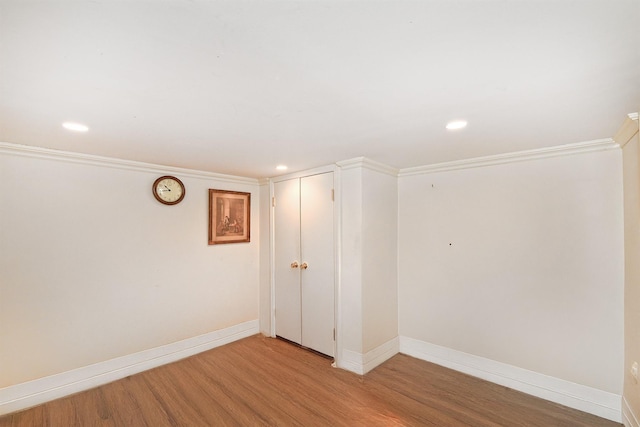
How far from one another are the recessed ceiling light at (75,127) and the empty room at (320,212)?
22 millimetres

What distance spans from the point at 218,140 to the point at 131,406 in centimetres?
232

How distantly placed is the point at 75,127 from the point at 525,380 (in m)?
4.14

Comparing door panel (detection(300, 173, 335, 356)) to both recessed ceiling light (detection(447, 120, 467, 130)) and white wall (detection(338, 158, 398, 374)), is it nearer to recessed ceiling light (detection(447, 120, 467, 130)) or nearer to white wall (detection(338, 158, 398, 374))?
white wall (detection(338, 158, 398, 374))

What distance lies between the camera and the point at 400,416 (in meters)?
2.18

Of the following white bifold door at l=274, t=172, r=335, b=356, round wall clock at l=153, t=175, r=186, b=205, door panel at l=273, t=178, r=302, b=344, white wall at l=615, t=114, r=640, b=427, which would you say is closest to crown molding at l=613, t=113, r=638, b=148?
white wall at l=615, t=114, r=640, b=427

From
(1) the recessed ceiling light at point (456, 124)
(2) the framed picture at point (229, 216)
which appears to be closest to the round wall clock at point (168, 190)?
(2) the framed picture at point (229, 216)

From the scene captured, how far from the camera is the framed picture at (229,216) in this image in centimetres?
352

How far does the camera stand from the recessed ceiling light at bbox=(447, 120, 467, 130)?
1.80m

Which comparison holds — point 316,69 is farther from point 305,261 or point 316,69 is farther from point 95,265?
point 95,265

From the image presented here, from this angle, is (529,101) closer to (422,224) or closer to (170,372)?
(422,224)

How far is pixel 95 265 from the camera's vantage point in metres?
2.67

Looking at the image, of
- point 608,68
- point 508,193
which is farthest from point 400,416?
point 608,68

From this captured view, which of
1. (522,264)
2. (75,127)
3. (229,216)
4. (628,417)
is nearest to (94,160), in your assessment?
(75,127)

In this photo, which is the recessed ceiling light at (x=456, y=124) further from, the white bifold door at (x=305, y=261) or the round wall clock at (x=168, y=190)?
the round wall clock at (x=168, y=190)
